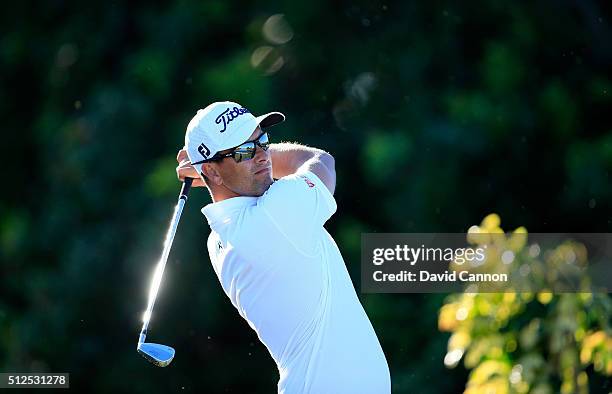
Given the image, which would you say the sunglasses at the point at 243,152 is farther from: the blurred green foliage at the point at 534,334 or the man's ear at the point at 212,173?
the blurred green foliage at the point at 534,334

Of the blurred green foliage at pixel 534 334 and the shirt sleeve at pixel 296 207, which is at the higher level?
the shirt sleeve at pixel 296 207

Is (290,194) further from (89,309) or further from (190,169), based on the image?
(89,309)

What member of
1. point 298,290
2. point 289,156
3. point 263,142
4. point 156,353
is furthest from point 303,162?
point 156,353

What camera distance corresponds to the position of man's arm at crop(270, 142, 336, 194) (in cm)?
292

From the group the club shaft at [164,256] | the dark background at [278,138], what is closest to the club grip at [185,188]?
the club shaft at [164,256]

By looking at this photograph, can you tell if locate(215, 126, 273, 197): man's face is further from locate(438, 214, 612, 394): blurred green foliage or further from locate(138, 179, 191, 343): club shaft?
locate(438, 214, 612, 394): blurred green foliage

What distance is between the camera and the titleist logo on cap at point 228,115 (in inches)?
107

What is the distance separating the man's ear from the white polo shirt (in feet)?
0.30

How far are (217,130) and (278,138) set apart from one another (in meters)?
4.02

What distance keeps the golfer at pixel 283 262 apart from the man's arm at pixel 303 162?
0.39 ft

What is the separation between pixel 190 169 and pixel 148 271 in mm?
4396

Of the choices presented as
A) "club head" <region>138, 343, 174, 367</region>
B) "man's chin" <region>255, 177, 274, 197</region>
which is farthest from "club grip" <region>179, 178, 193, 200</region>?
"club head" <region>138, 343, 174, 367</region>

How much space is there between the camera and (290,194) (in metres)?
2.65

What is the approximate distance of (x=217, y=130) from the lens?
2723 millimetres
